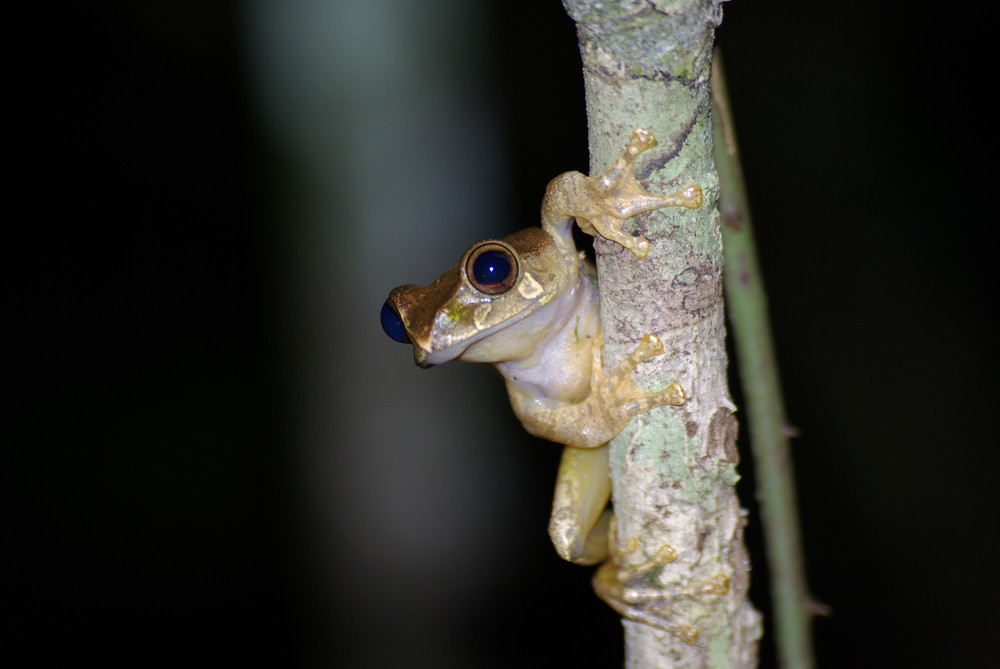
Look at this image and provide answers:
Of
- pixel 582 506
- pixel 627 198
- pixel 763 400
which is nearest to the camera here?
pixel 627 198

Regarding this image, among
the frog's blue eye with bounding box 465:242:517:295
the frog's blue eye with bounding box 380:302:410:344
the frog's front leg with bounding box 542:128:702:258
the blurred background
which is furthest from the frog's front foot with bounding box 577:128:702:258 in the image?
the blurred background

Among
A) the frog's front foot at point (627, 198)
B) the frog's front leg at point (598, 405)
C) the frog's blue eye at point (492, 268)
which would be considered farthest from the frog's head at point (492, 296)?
the frog's front foot at point (627, 198)

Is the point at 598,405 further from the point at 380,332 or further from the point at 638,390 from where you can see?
the point at 380,332

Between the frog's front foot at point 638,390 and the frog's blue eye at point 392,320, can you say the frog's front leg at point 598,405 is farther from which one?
the frog's blue eye at point 392,320

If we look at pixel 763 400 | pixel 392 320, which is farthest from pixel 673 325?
pixel 392 320

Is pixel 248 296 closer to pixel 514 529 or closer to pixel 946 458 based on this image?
pixel 514 529

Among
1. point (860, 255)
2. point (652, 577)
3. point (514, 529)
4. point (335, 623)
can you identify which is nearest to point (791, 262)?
point (860, 255)
